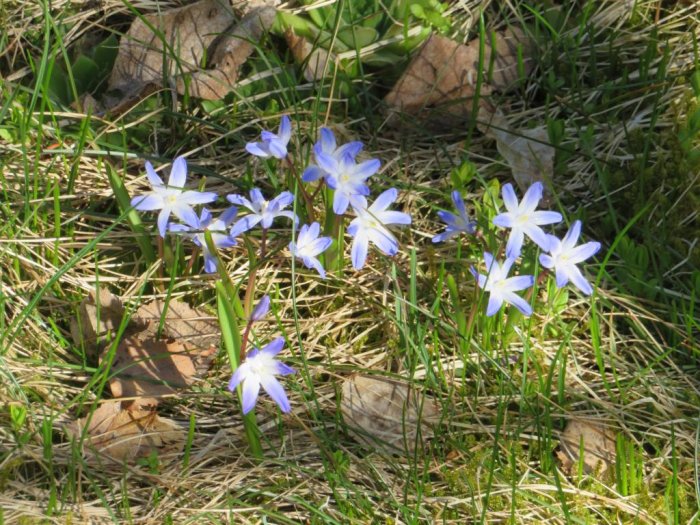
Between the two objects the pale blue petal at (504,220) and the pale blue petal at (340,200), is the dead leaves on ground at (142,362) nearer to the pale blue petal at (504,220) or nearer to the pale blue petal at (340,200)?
the pale blue petal at (340,200)

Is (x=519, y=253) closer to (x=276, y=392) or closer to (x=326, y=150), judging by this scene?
(x=326, y=150)

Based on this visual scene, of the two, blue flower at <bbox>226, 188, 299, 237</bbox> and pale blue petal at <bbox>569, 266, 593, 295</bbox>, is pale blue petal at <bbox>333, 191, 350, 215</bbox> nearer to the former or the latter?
blue flower at <bbox>226, 188, 299, 237</bbox>

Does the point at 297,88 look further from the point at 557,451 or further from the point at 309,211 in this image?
the point at 557,451

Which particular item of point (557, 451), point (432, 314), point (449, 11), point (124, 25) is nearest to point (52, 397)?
point (432, 314)

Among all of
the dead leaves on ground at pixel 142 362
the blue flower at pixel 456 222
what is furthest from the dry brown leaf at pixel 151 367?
the blue flower at pixel 456 222

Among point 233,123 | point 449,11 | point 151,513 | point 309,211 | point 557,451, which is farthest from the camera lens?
point 449,11

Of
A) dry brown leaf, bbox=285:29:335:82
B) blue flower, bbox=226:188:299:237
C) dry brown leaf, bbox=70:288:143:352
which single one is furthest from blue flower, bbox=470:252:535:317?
dry brown leaf, bbox=285:29:335:82
